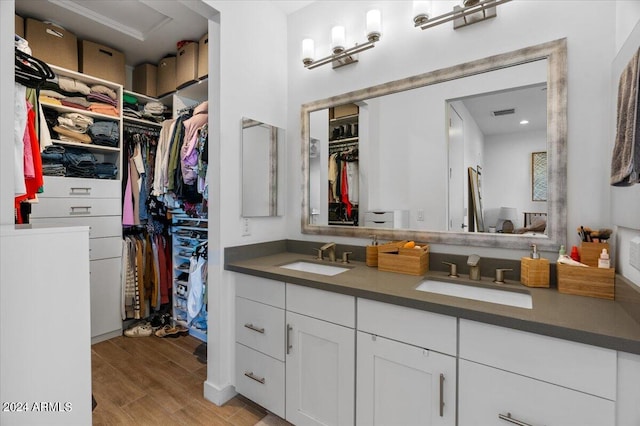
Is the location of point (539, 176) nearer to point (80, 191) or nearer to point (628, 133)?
point (628, 133)

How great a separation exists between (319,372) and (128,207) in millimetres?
2454

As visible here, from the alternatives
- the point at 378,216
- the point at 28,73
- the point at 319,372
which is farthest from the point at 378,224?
the point at 28,73

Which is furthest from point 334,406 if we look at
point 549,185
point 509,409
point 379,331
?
point 549,185

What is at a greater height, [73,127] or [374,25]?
[374,25]

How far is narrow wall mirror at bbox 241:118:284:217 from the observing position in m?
2.09

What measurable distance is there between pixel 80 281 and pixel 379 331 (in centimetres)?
125

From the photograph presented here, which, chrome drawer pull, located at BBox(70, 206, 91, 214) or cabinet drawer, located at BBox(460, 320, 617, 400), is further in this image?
chrome drawer pull, located at BBox(70, 206, 91, 214)

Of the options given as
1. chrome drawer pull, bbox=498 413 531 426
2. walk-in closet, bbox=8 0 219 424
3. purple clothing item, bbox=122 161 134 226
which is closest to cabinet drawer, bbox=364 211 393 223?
chrome drawer pull, bbox=498 413 531 426

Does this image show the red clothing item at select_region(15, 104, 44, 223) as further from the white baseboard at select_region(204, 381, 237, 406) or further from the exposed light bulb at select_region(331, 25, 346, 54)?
the exposed light bulb at select_region(331, 25, 346, 54)

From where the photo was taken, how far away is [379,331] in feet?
4.45

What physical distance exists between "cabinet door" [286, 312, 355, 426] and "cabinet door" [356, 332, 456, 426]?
0.20 feet

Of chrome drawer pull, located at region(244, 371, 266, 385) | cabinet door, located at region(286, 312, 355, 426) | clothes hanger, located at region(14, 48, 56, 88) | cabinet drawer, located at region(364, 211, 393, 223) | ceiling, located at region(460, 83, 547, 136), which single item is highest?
clothes hanger, located at region(14, 48, 56, 88)

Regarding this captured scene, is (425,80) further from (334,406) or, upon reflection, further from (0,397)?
(0,397)

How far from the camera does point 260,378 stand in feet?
5.90
